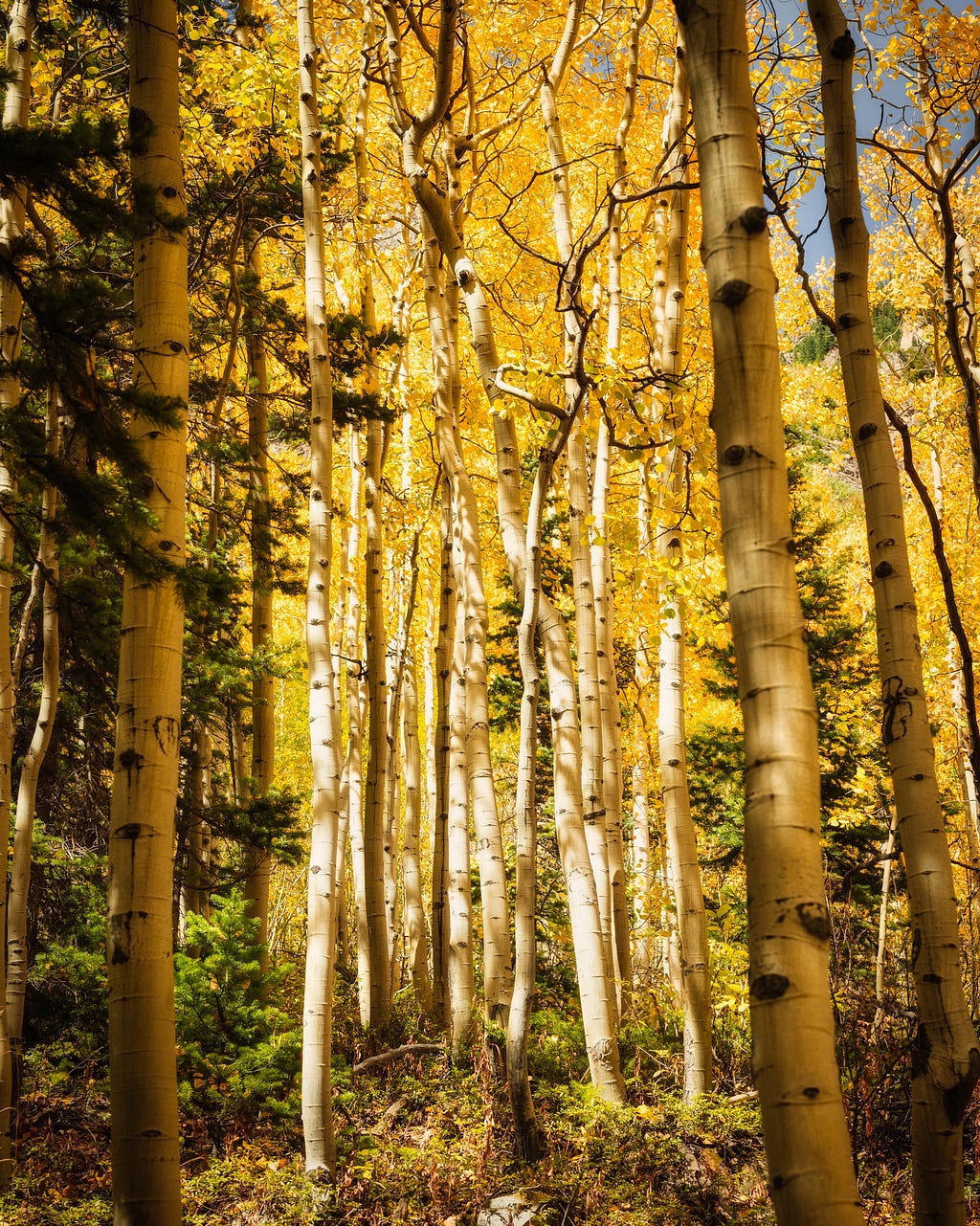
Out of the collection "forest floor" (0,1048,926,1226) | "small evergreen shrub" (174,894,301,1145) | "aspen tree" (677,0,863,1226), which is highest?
"aspen tree" (677,0,863,1226)

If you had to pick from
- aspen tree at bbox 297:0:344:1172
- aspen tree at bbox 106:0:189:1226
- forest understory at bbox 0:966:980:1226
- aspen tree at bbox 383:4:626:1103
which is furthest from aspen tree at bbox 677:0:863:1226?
aspen tree at bbox 297:0:344:1172

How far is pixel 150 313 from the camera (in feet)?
9.91

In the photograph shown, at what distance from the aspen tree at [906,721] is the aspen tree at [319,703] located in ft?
9.60

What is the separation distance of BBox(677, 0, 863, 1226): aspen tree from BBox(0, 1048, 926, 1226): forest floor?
3.15 metres

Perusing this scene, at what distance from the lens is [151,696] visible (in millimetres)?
2816

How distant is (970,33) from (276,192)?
19.2ft

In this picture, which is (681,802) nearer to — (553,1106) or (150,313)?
(553,1106)

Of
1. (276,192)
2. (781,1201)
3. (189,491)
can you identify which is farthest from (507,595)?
(781,1201)

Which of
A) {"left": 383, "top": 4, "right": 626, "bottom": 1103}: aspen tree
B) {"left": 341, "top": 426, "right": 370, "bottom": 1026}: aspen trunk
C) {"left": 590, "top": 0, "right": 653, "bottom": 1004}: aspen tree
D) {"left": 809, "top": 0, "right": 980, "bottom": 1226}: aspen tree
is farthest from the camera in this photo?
{"left": 341, "top": 426, "right": 370, "bottom": 1026}: aspen trunk

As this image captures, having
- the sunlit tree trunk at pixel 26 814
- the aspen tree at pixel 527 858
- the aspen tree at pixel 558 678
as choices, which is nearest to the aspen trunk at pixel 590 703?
the aspen tree at pixel 558 678

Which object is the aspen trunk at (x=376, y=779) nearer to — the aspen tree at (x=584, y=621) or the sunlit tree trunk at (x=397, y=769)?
the sunlit tree trunk at (x=397, y=769)

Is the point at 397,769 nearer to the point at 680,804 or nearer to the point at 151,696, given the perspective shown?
the point at 680,804

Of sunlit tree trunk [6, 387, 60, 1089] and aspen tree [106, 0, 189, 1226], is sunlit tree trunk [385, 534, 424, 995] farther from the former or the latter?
aspen tree [106, 0, 189, 1226]

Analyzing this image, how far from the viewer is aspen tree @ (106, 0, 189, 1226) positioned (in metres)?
2.53
